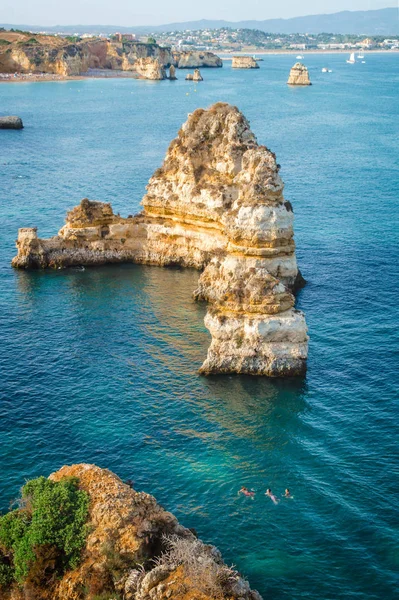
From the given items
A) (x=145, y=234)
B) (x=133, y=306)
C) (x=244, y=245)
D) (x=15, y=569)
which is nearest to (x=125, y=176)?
(x=145, y=234)

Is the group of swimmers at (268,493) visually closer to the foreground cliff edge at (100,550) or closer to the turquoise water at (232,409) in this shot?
the turquoise water at (232,409)

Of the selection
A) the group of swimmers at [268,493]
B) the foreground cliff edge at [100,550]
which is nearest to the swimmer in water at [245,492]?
the group of swimmers at [268,493]

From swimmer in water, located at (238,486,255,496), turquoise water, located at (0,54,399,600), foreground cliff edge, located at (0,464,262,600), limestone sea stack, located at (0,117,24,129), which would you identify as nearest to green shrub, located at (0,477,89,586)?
foreground cliff edge, located at (0,464,262,600)

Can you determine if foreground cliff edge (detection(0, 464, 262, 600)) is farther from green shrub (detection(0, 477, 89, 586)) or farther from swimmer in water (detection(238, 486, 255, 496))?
→ swimmer in water (detection(238, 486, 255, 496))

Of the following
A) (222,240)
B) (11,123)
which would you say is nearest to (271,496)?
(222,240)

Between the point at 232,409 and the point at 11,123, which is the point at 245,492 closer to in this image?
the point at 232,409
